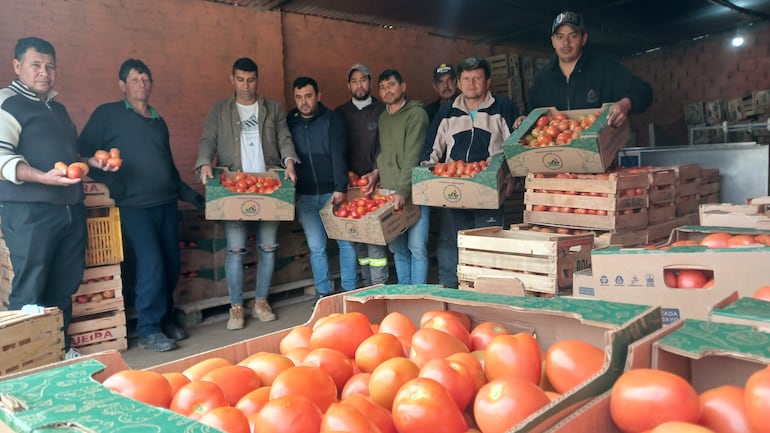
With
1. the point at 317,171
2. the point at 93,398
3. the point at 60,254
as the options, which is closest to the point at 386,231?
the point at 317,171

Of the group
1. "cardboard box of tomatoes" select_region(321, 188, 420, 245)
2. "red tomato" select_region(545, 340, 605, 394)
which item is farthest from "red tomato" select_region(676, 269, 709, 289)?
"cardboard box of tomatoes" select_region(321, 188, 420, 245)

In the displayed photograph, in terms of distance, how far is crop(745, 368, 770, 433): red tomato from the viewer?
861 mm

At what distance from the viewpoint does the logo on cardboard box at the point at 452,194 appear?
421cm

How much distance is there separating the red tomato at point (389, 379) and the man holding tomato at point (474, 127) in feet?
10.9

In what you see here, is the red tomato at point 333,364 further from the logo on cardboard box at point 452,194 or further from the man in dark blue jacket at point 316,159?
the man in dark blue jacket at point 316,159

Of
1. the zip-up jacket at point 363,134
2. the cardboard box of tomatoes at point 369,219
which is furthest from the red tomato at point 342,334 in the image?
the zip-up jacket at point 363,134

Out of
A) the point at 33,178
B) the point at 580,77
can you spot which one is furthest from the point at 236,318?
the point at 580,77

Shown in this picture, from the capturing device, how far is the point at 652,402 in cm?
93

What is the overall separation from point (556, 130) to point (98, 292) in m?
3.62

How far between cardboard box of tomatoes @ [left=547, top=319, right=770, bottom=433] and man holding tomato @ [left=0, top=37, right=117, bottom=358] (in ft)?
12.4

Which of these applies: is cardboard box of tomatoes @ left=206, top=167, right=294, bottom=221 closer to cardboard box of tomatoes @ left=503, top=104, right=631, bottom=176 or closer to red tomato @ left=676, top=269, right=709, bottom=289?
cardboard box of tomatoes @ left=503, top=104, right=631, bottom=176

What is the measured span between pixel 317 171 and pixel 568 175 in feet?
7.39

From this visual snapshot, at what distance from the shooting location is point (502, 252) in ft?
10.8

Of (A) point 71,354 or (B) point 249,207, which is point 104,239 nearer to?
(A) point 71,354
